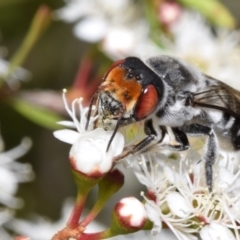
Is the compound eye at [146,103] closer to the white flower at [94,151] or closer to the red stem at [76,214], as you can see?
the white flower at [94,151]

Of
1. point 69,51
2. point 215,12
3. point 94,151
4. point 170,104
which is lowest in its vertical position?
point 69,51

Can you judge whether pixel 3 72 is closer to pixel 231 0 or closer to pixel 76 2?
pixel 76 2

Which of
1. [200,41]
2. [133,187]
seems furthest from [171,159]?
[200,41]

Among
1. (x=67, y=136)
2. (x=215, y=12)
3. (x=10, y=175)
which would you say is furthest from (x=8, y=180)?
(x=215, y=12)

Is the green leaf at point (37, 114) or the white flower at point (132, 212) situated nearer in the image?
the white flower at point (132, 212)

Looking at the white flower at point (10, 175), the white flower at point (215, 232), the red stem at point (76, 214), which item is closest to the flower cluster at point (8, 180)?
the white flower at point (10, 175)

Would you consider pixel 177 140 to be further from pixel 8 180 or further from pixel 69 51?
pixel 69 51

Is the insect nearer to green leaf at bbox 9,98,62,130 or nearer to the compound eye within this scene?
the compound eye
